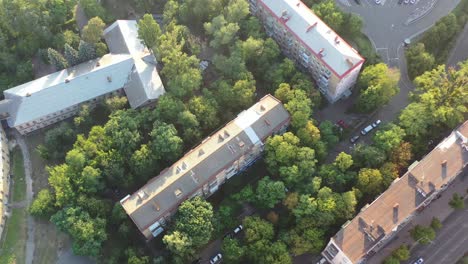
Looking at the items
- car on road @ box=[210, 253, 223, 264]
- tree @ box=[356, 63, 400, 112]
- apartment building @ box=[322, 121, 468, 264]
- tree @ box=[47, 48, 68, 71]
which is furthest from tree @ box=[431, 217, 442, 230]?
tree @ box=[47, 48, 68, 71]

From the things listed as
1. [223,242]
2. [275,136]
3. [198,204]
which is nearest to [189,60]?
[275,136]

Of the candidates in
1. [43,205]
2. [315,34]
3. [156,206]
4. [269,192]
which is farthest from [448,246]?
[43,205]

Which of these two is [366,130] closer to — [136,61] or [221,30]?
[221,30]

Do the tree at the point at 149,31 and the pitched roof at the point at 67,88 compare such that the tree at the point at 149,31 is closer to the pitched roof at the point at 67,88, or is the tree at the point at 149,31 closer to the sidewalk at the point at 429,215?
the pitched roof at the point at 67,88

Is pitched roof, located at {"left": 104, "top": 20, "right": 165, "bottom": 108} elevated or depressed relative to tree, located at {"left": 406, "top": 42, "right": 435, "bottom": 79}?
depressed

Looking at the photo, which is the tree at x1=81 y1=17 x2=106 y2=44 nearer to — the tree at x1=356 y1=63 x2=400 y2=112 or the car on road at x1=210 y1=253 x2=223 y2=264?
the car on road at x1=210 y1=253 x2=223 y2=264

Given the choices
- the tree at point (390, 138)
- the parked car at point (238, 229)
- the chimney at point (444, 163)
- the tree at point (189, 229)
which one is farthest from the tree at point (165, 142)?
the chimney at point (444, 163)
